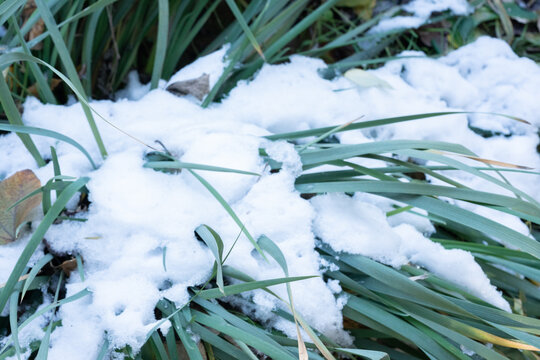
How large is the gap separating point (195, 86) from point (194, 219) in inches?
15.7

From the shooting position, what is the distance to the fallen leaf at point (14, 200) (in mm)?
755

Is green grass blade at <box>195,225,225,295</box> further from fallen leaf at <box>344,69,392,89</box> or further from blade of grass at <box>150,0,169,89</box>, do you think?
fallen leaf at <box>344,69,392,89</box>

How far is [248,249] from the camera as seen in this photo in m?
0.79

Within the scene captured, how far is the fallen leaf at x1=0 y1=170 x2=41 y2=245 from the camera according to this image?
0.75 metres

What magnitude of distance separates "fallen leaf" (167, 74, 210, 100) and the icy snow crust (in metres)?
0.03

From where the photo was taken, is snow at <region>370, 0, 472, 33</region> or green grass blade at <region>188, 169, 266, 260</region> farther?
snow at <region>370, 0, 472, 33</region>

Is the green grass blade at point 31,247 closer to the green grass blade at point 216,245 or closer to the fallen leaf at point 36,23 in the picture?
the green grass blade at point 216,245

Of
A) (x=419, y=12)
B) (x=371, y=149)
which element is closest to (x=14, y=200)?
(x=371, y=149)

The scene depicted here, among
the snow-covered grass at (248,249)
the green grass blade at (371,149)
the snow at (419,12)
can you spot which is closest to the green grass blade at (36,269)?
the snow-covered grass at (248,249)

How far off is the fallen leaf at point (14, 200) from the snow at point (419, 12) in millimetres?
1016

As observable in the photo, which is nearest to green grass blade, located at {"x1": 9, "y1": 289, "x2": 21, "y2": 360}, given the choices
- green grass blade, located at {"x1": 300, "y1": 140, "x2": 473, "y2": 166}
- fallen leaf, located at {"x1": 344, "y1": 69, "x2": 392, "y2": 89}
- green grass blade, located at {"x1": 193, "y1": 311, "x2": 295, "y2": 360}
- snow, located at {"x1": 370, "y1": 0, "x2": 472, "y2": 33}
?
green grass blade, located at {"x1": 193, "y1": 311, "x2": 295, "y2": 360}

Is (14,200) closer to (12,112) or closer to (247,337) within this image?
(12,112)

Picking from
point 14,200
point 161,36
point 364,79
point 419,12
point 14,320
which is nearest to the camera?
point 14,320

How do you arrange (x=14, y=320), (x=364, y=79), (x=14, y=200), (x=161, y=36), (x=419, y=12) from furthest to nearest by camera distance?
(x=419, y=12) → (x=364, y=79) → (x=161, y=36) → (x=14, y=200) → (x=14, y=320)
